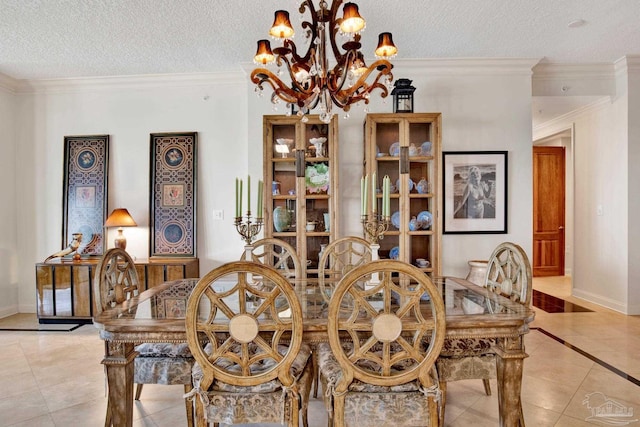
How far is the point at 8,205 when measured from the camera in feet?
14.7

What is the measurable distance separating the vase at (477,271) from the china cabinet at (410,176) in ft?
1.43

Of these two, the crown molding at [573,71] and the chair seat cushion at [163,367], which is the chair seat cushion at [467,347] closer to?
the chair seat cushion at [163,367]

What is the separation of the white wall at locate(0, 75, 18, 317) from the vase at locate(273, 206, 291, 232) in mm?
3201

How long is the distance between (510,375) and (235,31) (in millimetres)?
3289

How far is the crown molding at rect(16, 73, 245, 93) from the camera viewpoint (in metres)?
4.42

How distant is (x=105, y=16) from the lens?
3.10 metres

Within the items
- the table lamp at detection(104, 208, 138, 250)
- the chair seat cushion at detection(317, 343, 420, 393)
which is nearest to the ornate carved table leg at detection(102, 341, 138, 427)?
the chair seat cushion at detection(317, 343, 420, 393)

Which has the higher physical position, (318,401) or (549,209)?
(549,209)

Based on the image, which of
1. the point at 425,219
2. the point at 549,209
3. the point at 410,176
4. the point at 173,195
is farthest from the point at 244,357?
the point at 549,209

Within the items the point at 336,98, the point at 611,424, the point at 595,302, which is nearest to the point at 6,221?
the point at 336,98

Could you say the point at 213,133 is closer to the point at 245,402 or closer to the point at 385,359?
the point at 245,402

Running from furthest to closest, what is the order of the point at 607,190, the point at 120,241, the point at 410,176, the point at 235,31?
1. the point at 607,190
2. the point at 120,241
3. the point at 410,176
4. the point at 235,31

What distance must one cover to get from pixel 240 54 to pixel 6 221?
3319 mm

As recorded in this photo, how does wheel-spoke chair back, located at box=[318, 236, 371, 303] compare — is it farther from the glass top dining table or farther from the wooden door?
the wooden door
